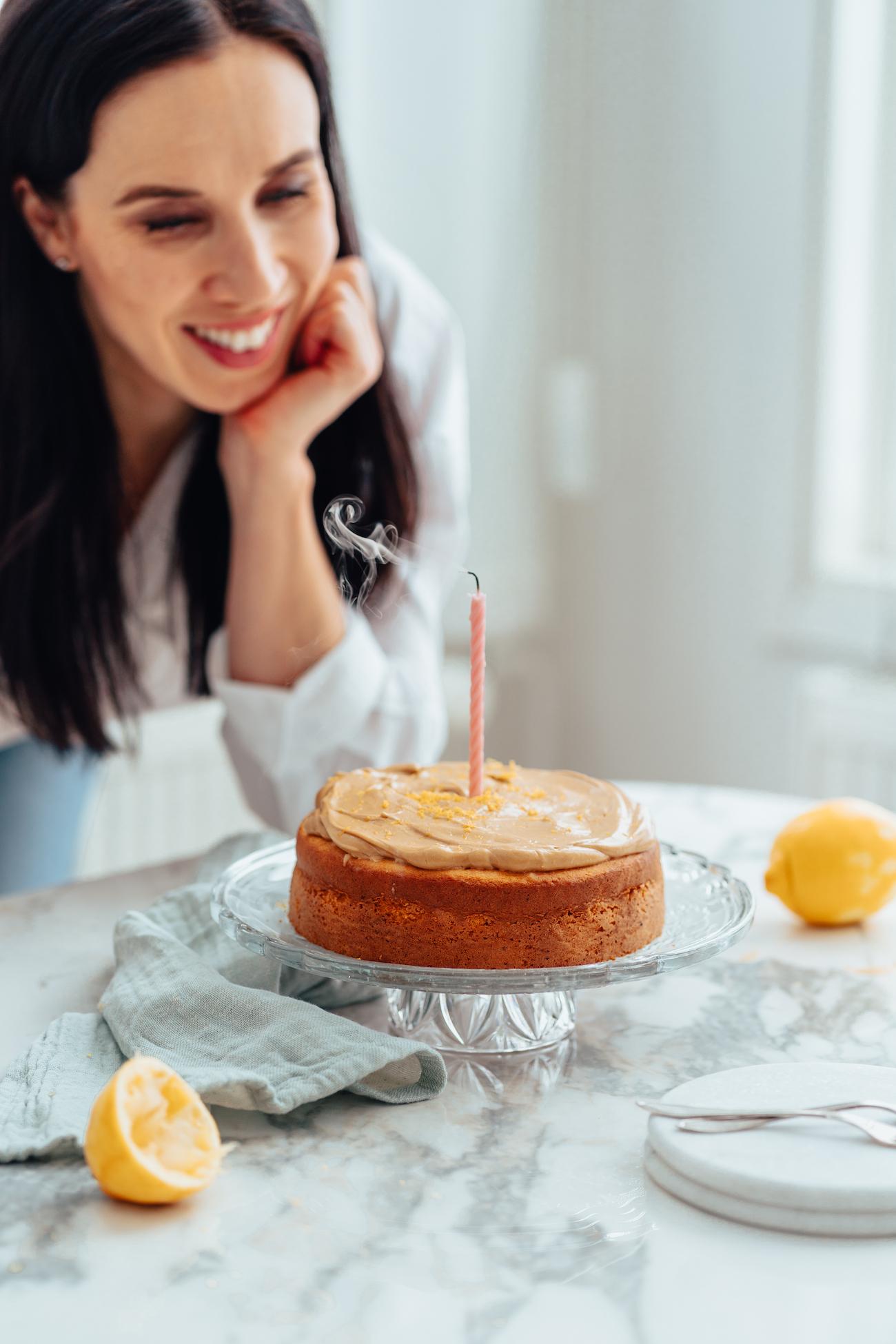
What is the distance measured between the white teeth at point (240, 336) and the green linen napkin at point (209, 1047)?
26.1 inches

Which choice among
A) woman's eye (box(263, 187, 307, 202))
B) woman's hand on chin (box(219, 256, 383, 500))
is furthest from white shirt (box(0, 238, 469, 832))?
woman's eye (box(263, 187, 307, 202))

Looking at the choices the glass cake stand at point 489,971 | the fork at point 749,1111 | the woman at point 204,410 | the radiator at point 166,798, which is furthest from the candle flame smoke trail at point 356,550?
the radiator at point 166,798

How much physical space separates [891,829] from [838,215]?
1.42 m

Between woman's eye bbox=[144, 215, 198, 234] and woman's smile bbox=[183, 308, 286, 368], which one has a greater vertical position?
woman's eye bbox=[144, 215, 198, 234]

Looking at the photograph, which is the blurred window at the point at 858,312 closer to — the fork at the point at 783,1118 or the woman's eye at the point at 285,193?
the woman's eye at the point at 285,193

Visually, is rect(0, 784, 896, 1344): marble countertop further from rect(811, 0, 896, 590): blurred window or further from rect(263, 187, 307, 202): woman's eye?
rect(811, 0, 896, 590): blurred window

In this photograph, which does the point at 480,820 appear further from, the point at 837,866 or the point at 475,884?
the point at 837,866

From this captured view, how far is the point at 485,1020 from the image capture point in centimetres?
93

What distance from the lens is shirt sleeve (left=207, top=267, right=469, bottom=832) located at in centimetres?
153

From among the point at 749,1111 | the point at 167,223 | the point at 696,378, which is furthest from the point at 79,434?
the point at 696,378

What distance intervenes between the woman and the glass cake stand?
0.55 m

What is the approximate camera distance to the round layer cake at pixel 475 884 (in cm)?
88

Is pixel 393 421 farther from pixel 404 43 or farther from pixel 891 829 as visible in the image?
pixel 404 43

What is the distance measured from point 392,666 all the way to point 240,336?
40 cm
